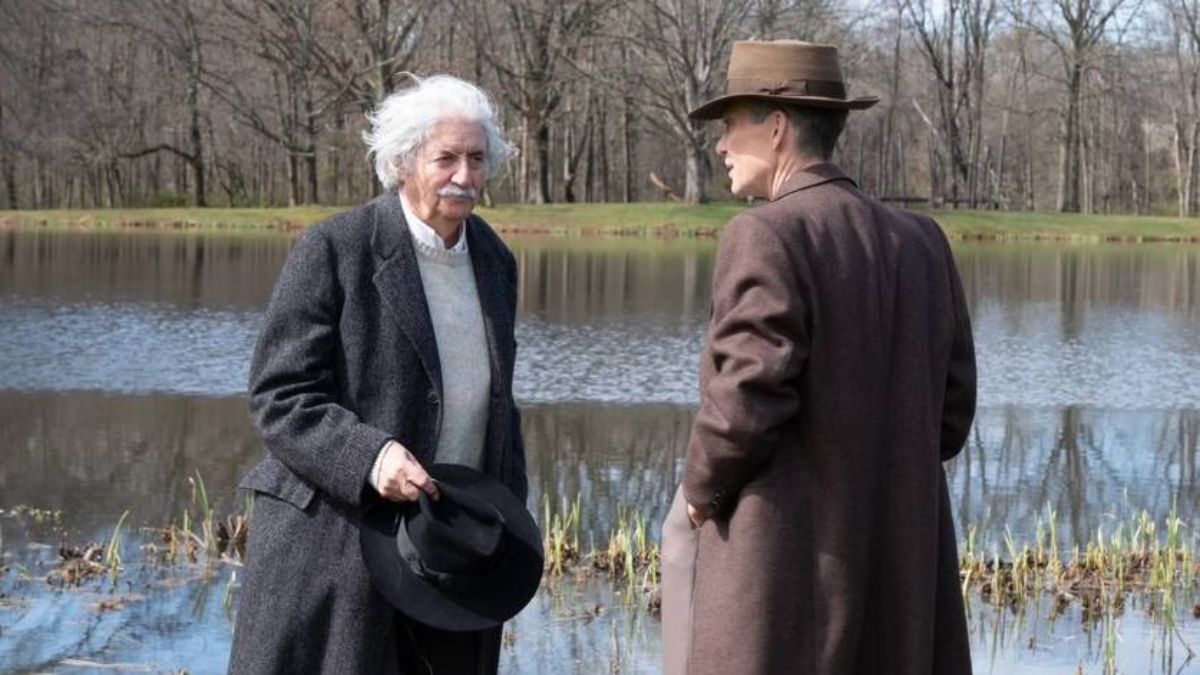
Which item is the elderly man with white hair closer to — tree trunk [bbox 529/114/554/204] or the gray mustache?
the gray mustache

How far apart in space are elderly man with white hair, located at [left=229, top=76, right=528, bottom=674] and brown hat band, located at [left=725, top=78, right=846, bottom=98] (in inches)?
21.3

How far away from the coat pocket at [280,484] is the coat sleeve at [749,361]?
30.9 inches

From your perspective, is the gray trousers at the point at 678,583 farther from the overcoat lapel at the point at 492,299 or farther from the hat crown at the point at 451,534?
the overcoat lapel at the point at 492,299

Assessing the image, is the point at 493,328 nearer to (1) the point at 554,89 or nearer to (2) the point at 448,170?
(2) the point at 448,170

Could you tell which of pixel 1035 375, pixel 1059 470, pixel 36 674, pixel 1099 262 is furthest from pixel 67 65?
pixel 36 674

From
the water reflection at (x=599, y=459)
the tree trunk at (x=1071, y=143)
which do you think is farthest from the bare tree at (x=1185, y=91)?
the water reflection at (x=599, y=459)

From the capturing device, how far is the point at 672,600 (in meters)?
3.55

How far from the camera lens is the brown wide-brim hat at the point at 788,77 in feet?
11.4

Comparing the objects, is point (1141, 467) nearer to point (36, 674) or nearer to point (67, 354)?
point (36, 674)

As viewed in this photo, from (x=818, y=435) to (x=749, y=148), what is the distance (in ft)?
1.99

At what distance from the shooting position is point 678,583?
3.53 m

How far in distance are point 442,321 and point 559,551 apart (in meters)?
3.98

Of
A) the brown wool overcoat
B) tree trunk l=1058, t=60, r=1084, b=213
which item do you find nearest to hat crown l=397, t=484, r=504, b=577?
the brown wool overcoat

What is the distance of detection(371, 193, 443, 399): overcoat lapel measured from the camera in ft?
11.9
